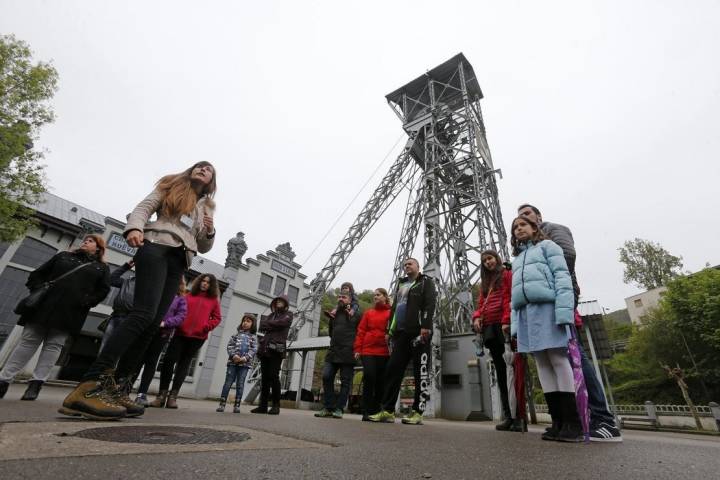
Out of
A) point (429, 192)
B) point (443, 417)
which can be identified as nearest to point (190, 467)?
point (443, 417)

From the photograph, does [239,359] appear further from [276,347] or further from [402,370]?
[402,370]

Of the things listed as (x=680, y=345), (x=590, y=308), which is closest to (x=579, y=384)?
(x=590, y=308)

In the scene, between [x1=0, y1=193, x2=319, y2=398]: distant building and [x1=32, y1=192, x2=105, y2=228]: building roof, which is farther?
[x1=32, y1=192, x2=105, y2=228]: building roof

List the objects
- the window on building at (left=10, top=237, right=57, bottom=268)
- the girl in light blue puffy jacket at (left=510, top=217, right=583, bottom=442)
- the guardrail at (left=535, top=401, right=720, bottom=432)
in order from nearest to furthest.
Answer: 1. the girl in light blue puffy jacket at (left=510, top=217, right=583, bottom=442)
2. the window on building at (left=10, top=237, right=57, bottom=268)
3. the guardrail at (left=535, top=401, right=720, bottom=432)

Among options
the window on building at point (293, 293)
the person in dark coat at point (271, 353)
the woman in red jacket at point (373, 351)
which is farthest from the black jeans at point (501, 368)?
the window on building at point (293, 293)

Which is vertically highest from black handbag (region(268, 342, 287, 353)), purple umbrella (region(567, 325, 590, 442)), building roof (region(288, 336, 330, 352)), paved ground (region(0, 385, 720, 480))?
building roof (region(288, 336, 330, 352))

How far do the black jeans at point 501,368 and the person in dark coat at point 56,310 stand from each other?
14.2 ft

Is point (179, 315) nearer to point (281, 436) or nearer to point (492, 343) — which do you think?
point (281, 436)

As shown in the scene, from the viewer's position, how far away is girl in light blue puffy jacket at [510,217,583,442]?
254 cm

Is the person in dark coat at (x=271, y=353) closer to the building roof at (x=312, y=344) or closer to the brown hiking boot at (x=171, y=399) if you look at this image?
the brown hiking boot at (x=171, y=399)

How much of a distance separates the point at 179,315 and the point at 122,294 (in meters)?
0.68

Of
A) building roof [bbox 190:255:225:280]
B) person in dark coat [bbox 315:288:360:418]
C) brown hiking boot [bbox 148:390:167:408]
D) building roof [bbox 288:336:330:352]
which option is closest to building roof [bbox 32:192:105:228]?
building roof [bbox 190:255:225:280]

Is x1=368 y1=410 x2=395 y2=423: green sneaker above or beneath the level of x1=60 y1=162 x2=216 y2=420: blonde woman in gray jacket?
beneath

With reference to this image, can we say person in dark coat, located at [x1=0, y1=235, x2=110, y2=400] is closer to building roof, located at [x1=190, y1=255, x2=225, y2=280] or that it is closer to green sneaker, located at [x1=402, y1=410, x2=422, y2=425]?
green sneaker, located at [x1=402, y1=410, x2=422, y2=425]
